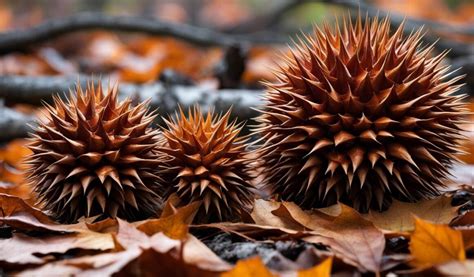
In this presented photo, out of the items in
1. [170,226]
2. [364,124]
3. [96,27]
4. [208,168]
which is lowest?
[170,226]

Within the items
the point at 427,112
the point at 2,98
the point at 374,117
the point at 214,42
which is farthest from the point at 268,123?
the point at 214,42

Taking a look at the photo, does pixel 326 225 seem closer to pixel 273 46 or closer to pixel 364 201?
pixel 364 201

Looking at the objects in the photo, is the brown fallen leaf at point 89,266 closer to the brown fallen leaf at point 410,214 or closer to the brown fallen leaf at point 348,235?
the brown fallen leaf at point 348,235

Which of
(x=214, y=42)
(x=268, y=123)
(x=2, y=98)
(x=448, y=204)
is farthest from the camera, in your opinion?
(x=214, y=42)

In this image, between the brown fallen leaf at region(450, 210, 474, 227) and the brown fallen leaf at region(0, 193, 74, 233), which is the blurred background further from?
the brown fallen leaf at region(450, 210, 474, 227)

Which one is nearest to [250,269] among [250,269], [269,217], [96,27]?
[250,269]

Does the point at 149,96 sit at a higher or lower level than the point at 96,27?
lower

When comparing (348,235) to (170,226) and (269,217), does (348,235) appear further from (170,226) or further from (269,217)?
(170,226)

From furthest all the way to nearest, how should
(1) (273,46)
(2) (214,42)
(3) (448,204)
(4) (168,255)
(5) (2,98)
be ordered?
1. (1) (273,46)
2. (2) (214,42)
3. (5) (2,98)
4. (3) (448,204)
5. (4) (168,255)
